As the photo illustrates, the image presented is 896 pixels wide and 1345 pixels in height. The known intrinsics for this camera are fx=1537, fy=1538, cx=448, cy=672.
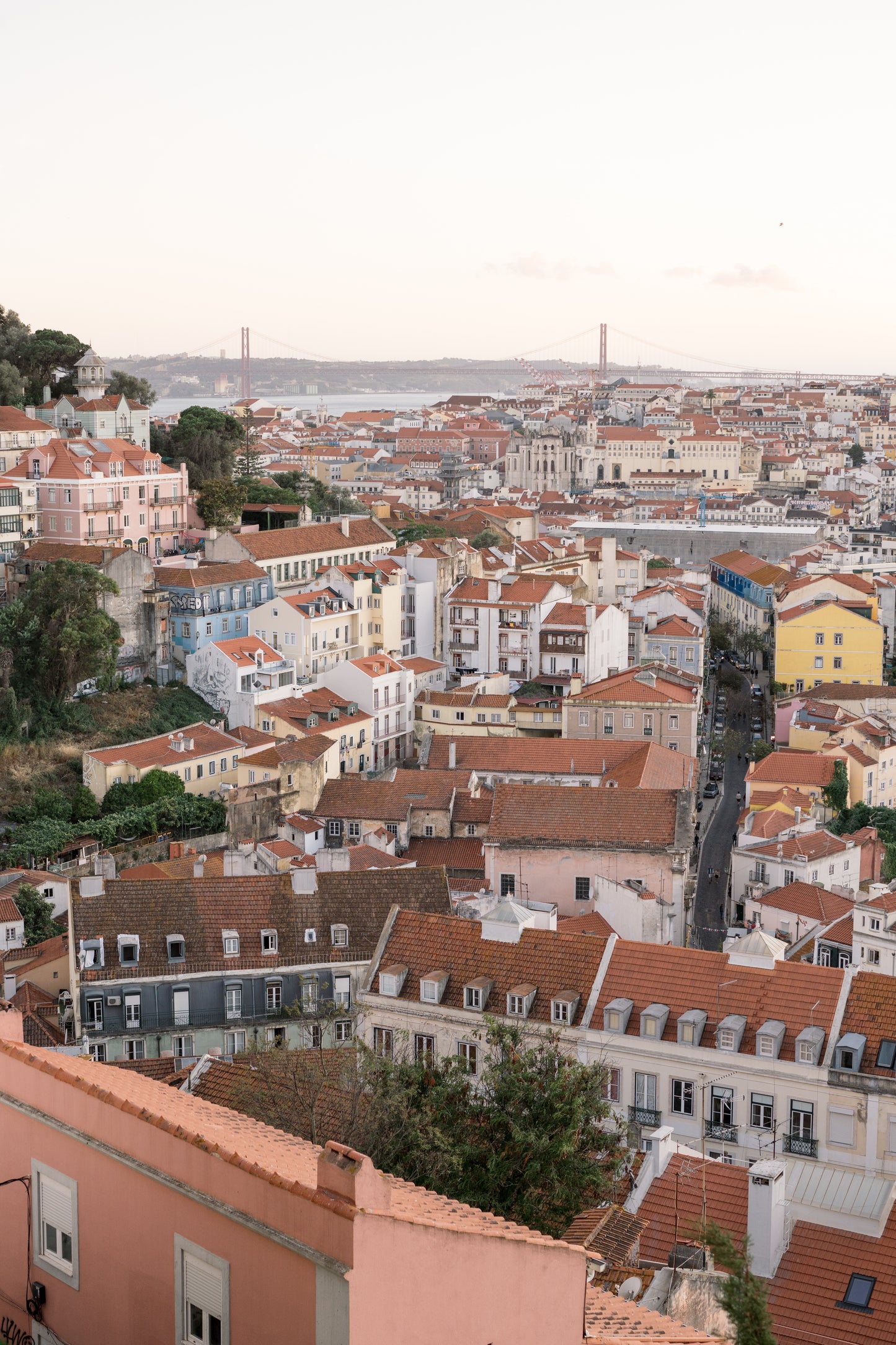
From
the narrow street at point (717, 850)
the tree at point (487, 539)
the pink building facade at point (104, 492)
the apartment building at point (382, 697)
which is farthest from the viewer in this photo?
the tree at point (487, 539)

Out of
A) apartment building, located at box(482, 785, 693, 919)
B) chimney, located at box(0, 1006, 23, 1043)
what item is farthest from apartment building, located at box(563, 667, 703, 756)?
chimney, located at box(0, 1006, 23, 1043)

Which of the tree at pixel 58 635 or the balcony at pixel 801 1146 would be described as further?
the tree at pixel 58 635

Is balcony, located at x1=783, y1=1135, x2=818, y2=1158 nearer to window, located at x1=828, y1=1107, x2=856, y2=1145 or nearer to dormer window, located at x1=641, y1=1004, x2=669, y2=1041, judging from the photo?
window, located at x1=828, y1=1107, x2=856, y2=1145

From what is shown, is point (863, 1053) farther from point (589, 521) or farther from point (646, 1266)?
point (589, 521)

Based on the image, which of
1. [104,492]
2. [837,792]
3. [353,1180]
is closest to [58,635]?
[104,492]

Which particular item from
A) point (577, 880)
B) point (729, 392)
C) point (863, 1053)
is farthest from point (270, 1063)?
point (729, 392)

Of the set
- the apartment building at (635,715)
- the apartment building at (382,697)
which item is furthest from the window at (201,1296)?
the apartment building at (635,715)

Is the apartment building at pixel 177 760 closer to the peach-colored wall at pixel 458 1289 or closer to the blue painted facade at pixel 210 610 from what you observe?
the blue painted facade at pixel 210 610
